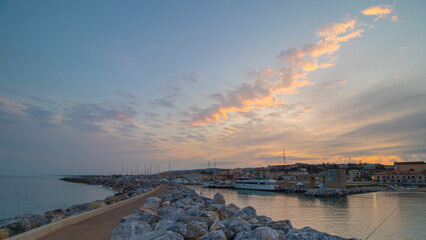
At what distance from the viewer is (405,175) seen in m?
81.6

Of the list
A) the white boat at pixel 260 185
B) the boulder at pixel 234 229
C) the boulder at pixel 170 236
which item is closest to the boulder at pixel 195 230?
the boulder at pixel 170 236

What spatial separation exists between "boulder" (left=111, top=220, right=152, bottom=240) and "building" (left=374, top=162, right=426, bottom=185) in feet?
312

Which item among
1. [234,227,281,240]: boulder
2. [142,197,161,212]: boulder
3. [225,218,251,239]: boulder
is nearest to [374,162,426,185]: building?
[142,197,161,212]: boulder

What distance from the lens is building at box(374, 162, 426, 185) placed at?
3093 inches

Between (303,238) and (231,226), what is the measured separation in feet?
8.89

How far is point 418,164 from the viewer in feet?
287

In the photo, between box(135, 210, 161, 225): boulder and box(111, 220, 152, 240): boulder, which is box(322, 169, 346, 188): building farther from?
box(111, 220, 152, 240): boulder

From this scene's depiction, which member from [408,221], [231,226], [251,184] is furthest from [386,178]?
[231,226]

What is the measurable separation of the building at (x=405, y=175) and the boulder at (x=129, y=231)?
94972 millimetres

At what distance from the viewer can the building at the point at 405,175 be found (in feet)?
258

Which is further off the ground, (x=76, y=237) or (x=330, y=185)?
(x=76, y=237)

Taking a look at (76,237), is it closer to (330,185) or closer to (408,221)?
(408,221)

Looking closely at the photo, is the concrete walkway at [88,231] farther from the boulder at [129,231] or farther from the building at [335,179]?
the building at [335,179]

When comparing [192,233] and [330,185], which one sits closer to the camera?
[192,233]
